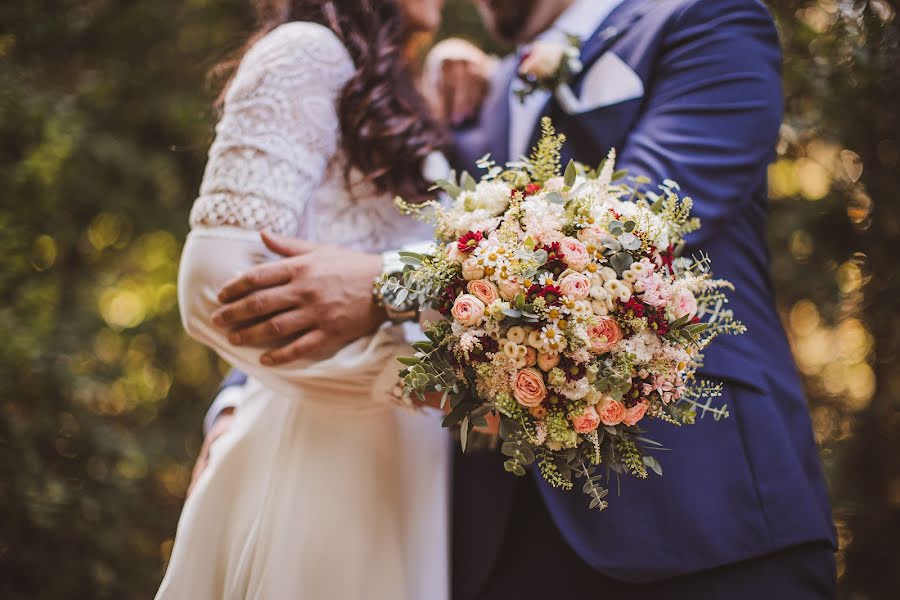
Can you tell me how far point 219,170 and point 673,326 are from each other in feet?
3.38

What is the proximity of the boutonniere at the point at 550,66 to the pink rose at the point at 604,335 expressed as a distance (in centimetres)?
84

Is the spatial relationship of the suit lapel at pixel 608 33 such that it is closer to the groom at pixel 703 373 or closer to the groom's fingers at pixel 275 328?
the groom at pixel 703 373

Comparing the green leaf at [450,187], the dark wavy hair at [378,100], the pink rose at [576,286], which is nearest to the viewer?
the pink rose at [576,286]

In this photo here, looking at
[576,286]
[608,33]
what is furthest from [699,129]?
[576,286]

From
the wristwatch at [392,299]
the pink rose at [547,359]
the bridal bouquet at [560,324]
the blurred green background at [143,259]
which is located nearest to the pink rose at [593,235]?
the bridal bouquet at [560,324]

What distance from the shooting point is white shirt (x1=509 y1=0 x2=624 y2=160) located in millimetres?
1876

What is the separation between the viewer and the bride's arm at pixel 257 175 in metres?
1.56

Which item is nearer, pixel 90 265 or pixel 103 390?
pixel 103 390

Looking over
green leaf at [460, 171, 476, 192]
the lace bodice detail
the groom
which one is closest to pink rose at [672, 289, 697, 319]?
the groom

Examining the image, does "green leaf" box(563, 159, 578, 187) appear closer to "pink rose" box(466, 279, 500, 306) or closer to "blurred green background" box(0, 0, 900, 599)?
"pink rose" box(466, 279, 500, 306)

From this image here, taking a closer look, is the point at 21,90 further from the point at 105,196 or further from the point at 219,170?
the point at 219,170

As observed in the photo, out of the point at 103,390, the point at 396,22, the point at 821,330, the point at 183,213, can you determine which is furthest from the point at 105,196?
the point at 821,330

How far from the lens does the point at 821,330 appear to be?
9.91 ft

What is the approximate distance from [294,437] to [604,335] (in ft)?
2.78
